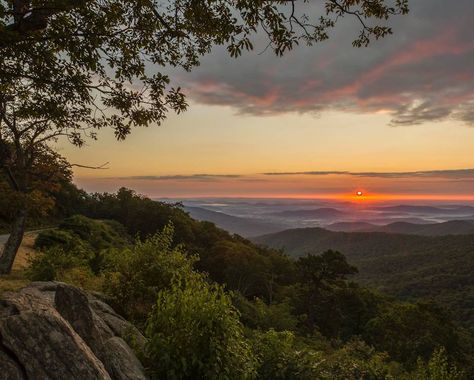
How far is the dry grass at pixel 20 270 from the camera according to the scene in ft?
45.8

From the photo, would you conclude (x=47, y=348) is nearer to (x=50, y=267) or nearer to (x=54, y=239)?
(x=50, y=267)

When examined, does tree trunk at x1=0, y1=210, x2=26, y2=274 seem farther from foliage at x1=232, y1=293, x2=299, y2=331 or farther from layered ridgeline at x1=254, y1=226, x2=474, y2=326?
layered ridgeline at x1=254, y1=226, x2=474, y2=326

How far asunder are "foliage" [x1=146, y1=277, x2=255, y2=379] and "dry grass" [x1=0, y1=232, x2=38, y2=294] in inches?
296

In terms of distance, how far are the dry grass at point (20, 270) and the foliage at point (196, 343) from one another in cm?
752

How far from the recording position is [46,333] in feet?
19.1

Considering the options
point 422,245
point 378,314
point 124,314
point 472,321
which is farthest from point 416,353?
point 422,245

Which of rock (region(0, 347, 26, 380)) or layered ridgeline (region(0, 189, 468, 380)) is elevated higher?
rock (region(0, 347, 26, 380))

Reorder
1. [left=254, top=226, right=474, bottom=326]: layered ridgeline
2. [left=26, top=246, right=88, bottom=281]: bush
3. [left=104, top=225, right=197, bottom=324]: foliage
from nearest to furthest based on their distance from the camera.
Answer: [left=104, top=225, right=197, bottom=324]: foliage, [left=26, top=246, right=88, bottom=281]: bush, [left=254, top=226, right=474, bottom=326]: layered ridgeline

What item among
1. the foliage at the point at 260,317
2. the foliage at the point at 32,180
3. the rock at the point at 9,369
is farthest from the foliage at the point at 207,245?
the rock at the point at 9,369

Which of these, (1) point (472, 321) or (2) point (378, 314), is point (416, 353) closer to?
(2) point (378, 314)

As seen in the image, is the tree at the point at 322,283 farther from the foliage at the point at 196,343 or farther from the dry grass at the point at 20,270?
the foliage at the point at 196,343

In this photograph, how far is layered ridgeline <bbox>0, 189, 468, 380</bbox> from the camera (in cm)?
799

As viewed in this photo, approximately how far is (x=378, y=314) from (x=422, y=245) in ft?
504

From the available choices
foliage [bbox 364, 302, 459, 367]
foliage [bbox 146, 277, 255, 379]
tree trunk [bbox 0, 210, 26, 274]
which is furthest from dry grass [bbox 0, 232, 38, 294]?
foliage [bbox 364, 302, 459, 367]
